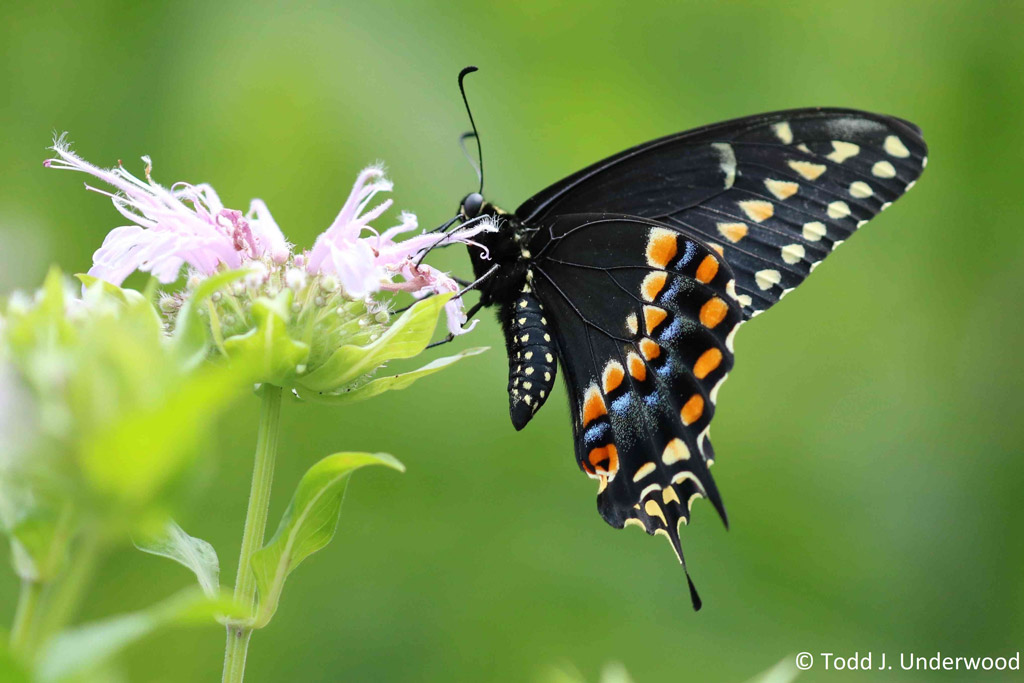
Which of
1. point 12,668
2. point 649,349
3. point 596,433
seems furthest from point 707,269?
point 12,668

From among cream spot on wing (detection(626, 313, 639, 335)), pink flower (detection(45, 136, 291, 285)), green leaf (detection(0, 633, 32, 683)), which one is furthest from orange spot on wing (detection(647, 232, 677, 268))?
green leaf (detection(0, 633, 32, 683))

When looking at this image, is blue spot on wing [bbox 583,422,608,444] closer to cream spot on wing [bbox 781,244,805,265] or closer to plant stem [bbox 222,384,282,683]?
cream spot on wing [bbox 781,244,805,265]

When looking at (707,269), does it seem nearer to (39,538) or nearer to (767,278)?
(767,278)

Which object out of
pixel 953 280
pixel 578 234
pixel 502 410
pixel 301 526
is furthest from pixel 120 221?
pixel 953 280

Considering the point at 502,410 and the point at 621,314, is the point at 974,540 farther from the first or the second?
the point at 621,314

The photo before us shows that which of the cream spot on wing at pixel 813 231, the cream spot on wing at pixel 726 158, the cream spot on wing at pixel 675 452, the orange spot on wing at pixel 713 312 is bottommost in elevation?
the cream spot on wing at pixel 675 452

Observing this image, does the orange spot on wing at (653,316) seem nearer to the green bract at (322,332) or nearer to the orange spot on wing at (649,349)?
the orange spot on wing at (649,349)

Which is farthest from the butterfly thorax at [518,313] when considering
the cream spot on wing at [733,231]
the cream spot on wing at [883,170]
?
the cream spot on wing at [883,170]
